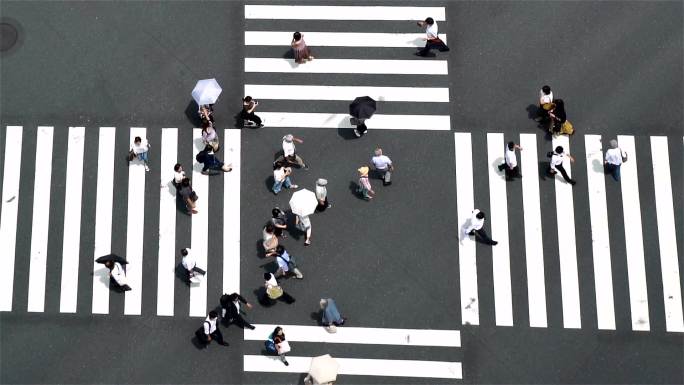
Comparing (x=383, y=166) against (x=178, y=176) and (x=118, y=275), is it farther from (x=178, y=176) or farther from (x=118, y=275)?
(x=118, y=275)

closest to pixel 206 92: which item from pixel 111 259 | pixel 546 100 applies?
pixel 111 259

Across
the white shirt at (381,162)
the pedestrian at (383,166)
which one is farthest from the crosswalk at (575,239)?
the white shirt at (381,162)

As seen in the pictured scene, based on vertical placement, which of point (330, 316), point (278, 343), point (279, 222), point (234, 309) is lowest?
point (278, 343)

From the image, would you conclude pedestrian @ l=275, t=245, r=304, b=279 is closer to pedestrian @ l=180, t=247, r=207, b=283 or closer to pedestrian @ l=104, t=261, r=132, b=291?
pedestrian @ l=180, t=247, r=207, b=283

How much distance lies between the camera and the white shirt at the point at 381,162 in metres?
20.9

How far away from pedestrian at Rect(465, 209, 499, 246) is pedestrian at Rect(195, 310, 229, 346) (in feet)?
26.0

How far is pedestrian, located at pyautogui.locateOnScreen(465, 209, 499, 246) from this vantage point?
65.6 feet

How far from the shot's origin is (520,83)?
22938 mm

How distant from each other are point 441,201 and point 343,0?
7.99 metres

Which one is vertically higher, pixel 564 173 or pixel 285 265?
pixel 564 173

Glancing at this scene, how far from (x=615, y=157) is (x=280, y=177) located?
1027 centimetres

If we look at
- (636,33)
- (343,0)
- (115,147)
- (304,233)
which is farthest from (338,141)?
(636,33)

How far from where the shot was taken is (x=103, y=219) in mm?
21844

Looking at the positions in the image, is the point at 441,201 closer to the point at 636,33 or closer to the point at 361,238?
the point at 361,238
